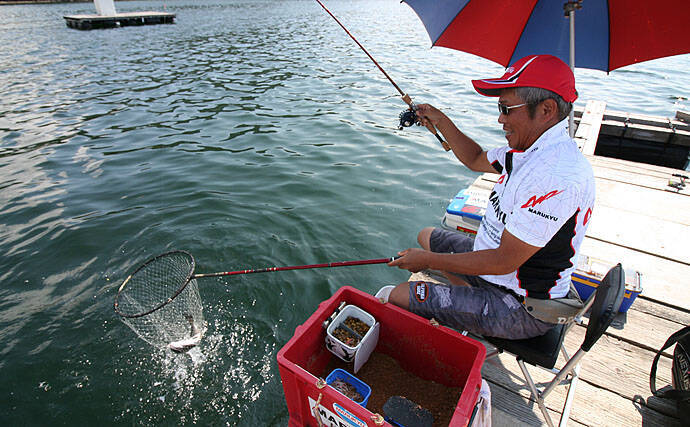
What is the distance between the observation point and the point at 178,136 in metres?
8.81

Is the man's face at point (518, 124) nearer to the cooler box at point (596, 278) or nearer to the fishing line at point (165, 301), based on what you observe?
the fishing line at point (165, 301)

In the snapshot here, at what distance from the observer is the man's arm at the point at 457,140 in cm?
321

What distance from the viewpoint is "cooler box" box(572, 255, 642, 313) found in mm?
3049

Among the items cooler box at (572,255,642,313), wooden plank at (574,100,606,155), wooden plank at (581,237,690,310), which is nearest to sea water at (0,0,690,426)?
wooden plank at (574,100,606,155)

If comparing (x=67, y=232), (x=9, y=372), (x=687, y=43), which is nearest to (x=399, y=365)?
(x=687, y=43)

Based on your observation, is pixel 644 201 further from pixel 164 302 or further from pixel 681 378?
pixel 164 302

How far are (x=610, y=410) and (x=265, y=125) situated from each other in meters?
8.93

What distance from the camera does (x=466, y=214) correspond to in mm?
3969

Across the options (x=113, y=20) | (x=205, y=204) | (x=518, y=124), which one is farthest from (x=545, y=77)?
(x=113, y=20)

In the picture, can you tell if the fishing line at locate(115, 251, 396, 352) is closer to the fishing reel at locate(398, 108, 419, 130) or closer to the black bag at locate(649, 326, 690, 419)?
the fishing reel at locate(398, 108, 419, 130)

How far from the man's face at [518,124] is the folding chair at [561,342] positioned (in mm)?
908

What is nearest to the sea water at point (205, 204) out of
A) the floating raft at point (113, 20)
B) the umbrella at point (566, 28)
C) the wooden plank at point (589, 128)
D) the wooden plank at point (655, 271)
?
the wooden plank at point (589, 128)

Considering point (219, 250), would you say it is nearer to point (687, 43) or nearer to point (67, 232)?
point (67, 232)

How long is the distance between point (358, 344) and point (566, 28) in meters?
3.13
